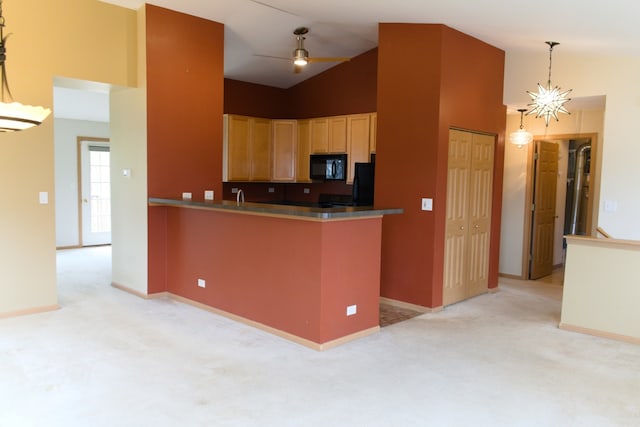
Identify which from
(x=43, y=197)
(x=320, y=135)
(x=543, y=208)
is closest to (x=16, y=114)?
(x=43, y=197)

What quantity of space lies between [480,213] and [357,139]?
6.78 ft

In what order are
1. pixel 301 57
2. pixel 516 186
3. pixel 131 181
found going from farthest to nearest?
pixel 516 186 < pixel 131 181 < pixel 301 57

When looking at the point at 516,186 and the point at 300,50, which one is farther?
the point at 516,186

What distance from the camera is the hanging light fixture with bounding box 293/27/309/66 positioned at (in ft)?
16.8

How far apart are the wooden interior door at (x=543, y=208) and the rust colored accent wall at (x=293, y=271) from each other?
11.8ft

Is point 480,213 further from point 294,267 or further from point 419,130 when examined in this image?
point 294,267

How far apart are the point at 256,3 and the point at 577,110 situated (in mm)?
4369

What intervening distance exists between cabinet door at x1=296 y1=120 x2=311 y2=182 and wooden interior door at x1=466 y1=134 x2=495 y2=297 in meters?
2.78

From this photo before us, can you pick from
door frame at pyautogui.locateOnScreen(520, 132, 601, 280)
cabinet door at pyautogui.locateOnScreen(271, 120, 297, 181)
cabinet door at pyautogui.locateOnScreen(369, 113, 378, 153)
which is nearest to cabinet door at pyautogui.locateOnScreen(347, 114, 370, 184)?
cabinet door at pyautogui.locateOnScreen(369, 113, 378, 153)

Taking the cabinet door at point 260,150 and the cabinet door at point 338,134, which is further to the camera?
the cabinet door at point 260,150

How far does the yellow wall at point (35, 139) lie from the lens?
14.8ft

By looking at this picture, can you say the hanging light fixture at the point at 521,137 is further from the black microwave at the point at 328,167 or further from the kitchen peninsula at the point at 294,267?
the kitchen peninsula at the point at 294,267

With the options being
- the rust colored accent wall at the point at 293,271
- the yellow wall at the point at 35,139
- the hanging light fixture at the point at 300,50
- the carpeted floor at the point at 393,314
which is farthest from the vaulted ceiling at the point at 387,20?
the carpeted floor at the point at 393,314

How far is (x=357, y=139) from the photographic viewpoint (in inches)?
269
